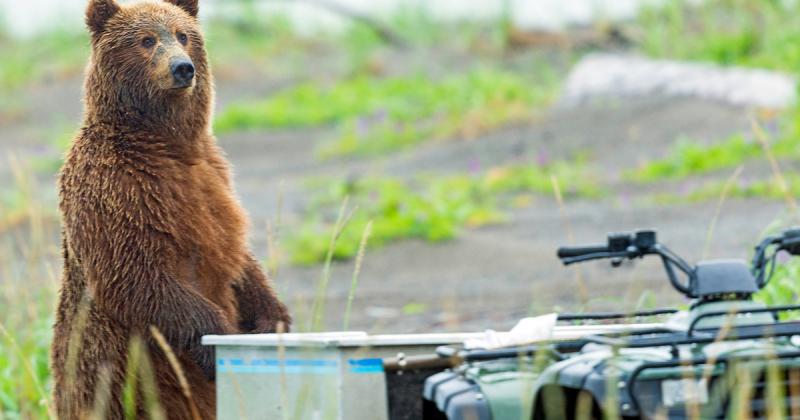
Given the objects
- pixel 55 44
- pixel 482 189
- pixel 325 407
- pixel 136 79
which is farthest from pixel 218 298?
pixel 55 44

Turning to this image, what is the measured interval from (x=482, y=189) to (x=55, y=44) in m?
11.6

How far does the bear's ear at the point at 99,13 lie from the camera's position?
13.1ft

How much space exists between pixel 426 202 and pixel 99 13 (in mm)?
5510

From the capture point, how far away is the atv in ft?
7.80

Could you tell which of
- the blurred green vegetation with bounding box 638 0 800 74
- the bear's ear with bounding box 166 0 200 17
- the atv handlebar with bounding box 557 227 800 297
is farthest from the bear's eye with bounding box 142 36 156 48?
the blurred green vegetation with bounding box 638 0 800 74

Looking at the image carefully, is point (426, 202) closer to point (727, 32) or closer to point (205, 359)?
point (205, 359)

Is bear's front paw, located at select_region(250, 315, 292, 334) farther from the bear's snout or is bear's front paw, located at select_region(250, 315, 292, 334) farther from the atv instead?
the atv

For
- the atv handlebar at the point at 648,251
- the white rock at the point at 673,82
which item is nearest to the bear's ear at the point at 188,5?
the atv handlebar at the point at 648,251

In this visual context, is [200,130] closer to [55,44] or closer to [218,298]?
[218,298]

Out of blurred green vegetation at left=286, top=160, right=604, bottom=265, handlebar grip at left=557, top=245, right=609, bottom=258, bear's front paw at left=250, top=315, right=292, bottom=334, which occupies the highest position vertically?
blurred green vegetation at left=286, top=160, right=604, bottom=265

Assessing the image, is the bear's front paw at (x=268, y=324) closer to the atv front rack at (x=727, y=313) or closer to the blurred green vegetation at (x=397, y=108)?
the atv front rack at (x=727, y=313)

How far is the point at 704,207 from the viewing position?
9.15 m

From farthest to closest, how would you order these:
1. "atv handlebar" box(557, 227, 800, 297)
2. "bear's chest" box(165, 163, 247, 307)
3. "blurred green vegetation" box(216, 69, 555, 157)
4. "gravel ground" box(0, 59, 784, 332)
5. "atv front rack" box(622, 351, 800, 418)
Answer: "blurred green vegetation" box(216, 69, 555, 157) → "gravel ground" box(0, 59, 784, 332) → "bear's chest" box(165, 163, 247, 307) → "atv handlebar" box(557, 227, 800, 297) → "atv front rack" box(622, 351, 800, 418)

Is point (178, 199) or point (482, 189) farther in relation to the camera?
point (482, 189)
